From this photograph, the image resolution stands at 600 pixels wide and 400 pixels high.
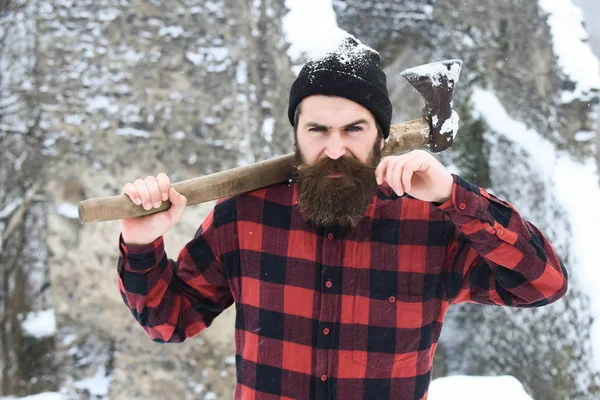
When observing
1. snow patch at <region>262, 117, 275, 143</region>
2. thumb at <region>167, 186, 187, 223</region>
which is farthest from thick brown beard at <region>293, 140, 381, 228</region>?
snow patch at <region>262, 117, 275, 143</region>

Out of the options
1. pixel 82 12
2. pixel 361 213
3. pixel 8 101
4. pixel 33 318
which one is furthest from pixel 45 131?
pixel 361 213

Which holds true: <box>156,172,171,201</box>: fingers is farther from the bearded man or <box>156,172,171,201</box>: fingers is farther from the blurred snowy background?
the blurred snowy background

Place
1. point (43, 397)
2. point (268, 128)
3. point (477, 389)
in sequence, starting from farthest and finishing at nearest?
point (43, 397), point (268, 128), point (477, 389)

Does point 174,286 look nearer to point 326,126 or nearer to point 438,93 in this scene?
point 326,126

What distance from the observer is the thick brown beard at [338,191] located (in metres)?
1.58

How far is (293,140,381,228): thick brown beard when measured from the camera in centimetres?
158

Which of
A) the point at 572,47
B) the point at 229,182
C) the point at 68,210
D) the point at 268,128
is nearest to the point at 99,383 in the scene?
the point at 68,210

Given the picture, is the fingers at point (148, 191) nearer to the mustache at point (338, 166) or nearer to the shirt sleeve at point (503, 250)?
the mustache at point (338, 166)

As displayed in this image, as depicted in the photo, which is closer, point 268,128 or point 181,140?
point 181,140

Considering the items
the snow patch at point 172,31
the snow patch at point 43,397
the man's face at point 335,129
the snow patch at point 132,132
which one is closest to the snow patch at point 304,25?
the snow patch at point 172,31

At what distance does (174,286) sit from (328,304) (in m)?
0.43

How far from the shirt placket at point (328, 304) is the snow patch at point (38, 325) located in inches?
228

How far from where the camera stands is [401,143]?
1.88 m

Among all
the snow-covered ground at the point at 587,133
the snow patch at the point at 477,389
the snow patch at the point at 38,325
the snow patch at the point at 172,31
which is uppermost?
the snow patch at the point at 172,31
